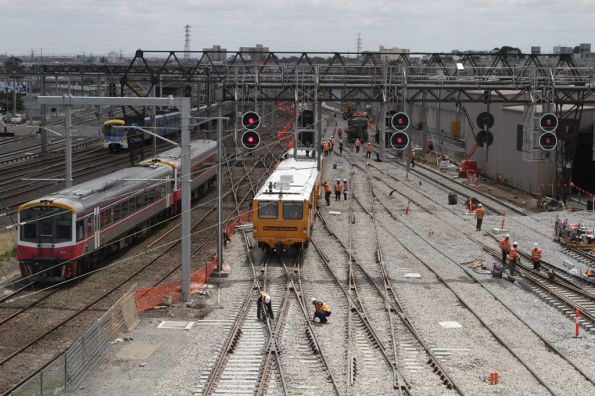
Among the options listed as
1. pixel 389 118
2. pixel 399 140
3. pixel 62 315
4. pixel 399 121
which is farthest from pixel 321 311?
pixel 389 118

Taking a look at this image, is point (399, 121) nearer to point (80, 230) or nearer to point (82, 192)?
point (82, 192)

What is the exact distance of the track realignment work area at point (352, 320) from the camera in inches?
635

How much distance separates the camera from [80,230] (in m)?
24.8

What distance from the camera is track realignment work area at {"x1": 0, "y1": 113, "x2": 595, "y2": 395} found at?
635 inches

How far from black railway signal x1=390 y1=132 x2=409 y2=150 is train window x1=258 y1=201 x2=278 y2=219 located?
4525 millimetres

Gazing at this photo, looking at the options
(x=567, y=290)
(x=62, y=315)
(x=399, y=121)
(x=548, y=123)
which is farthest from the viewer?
(x=548, y=123)

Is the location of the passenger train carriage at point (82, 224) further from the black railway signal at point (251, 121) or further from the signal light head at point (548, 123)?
the signal light head at point (548, 123)

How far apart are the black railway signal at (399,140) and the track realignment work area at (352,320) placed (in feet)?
12.7

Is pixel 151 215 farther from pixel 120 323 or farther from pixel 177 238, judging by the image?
pixel 120 323

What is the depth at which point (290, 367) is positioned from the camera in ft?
55.4

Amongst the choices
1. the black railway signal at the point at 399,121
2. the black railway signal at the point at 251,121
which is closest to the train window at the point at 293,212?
the black railway signal at the point at 251,121

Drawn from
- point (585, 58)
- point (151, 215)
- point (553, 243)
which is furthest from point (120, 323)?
point (585, 58)

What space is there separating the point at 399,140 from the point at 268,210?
5.01 m

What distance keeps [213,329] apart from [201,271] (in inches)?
248
